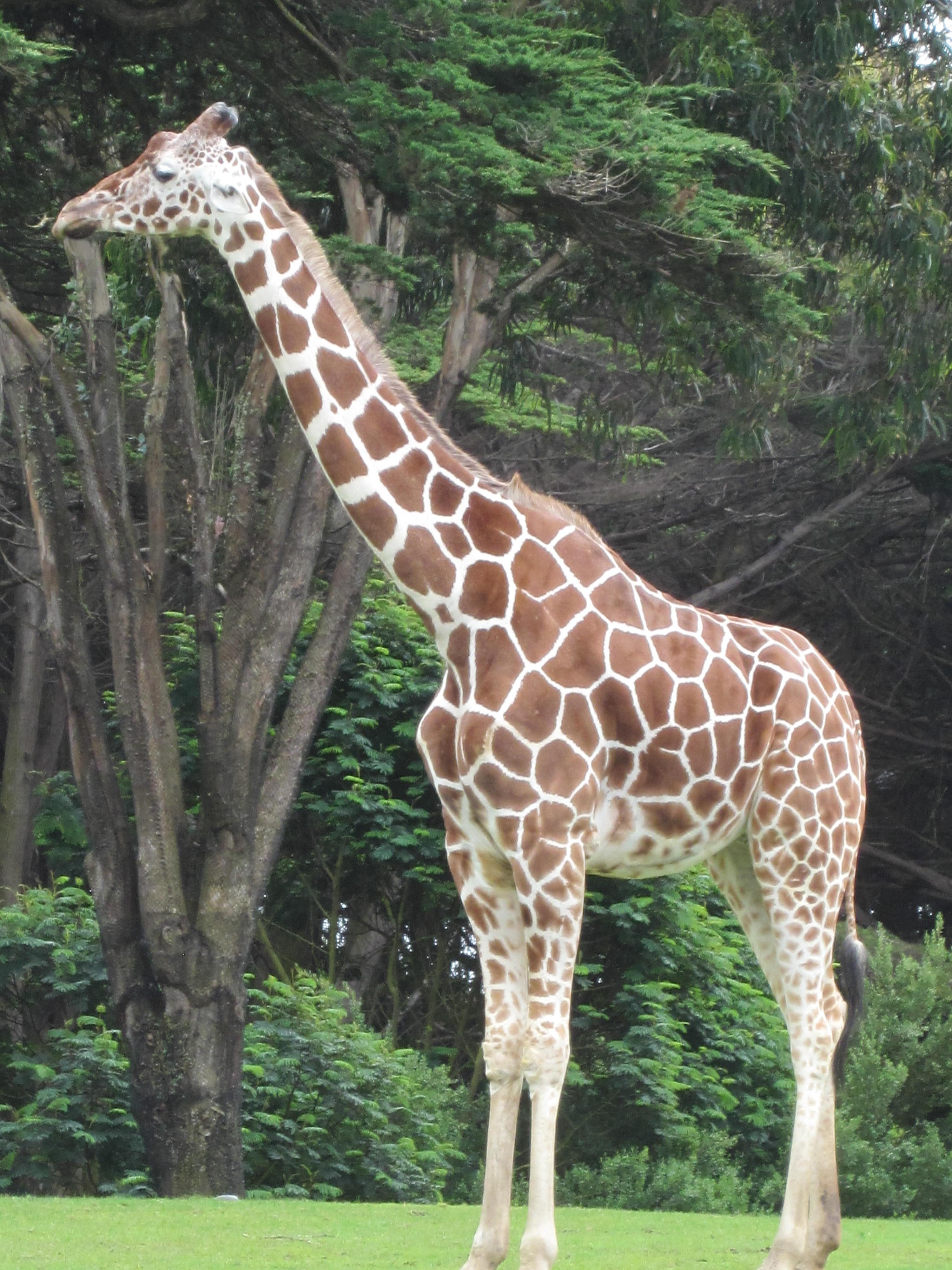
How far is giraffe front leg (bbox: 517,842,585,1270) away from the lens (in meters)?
5.40

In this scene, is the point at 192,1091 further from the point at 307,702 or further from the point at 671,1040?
the point at 671,1040

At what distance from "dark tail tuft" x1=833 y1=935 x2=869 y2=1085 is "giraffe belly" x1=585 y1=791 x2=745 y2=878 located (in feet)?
3.34

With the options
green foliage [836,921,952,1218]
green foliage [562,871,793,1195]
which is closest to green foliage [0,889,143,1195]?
green foliage [562,871,793,1195]

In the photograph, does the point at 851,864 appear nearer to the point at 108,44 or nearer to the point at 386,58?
the point at 386,58

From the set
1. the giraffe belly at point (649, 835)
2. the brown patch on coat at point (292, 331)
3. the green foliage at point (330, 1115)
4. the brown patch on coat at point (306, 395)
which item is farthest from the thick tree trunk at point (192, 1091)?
the brown patch on coat at point (292, 331)

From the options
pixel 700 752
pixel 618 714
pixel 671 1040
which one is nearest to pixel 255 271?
pixel 618 714

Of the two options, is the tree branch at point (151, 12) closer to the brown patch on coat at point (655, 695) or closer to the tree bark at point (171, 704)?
the tree bark at point (171, 704)

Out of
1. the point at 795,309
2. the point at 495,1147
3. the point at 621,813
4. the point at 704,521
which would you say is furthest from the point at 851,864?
the point at 704,521

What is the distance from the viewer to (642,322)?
1174 cm

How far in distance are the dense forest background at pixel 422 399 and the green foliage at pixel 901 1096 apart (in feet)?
0.13

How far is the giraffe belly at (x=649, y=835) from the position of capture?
233 inches

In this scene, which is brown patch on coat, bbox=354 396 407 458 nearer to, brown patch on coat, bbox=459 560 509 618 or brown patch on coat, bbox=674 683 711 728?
brown patch on coat, bbox=459 560 509 618

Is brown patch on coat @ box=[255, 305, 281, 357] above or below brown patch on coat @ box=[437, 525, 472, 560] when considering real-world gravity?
above

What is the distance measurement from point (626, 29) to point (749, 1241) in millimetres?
7904
